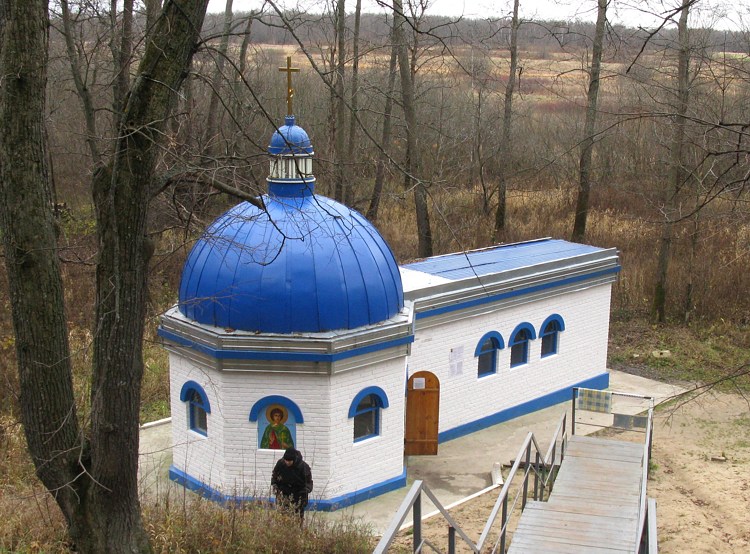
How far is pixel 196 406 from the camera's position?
1328 centimetres

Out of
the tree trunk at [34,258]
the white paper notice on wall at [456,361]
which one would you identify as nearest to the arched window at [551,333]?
the white paper notice on wall at [456,361]

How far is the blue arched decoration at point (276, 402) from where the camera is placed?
12.5 metres

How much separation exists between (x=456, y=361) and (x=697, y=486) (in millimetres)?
4520

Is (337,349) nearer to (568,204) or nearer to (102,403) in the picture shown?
(102,403)

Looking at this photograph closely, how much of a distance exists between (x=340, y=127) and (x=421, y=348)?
13761 mm

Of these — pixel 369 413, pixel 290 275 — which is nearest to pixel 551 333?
pixel 369 413

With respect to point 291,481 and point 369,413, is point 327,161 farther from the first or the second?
point 369,413

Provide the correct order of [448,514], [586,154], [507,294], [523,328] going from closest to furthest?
[448,514] → [507,294] → [523,328] → [586,154]

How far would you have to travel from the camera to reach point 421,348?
14820 mm

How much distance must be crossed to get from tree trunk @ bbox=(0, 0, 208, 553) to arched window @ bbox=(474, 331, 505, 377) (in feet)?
29.2

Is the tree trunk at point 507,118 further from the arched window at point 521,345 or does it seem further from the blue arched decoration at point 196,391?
the blue arched decoration at point 196,391

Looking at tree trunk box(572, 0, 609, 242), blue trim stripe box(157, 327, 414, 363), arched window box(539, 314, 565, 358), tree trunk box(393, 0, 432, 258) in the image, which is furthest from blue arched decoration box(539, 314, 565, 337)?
tree trunk box(572, 0, 609, 242)

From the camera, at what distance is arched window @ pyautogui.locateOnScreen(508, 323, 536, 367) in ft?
54.0

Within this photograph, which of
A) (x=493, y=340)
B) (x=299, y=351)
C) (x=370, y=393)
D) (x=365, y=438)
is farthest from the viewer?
(x=493, y=340)
